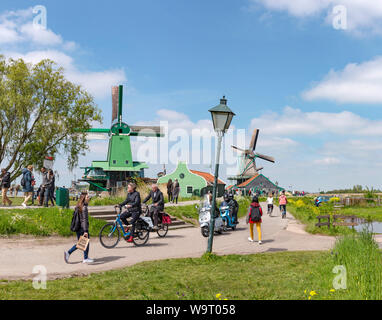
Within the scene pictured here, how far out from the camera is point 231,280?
738 centimetres

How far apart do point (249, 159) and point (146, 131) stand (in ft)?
113

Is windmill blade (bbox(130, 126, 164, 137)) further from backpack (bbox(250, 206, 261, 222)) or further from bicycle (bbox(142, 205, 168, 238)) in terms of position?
backpack (bbox(250, 206, 261, 222))

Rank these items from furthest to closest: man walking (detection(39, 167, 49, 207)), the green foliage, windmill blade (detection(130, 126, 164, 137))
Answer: windmill blade (detection(130, 126, 164, 137))
man walking (detection(39, 167, 49, 207))
the green foliage

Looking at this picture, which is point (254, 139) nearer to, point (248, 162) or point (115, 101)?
point (248, 162)

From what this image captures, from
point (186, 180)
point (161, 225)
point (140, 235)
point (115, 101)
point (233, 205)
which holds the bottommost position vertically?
point (140, 235)

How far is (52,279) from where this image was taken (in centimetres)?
740

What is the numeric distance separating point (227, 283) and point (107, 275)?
2.48 meters

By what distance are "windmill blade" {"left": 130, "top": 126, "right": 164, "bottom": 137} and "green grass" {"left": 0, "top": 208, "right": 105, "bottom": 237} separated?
36.1 m

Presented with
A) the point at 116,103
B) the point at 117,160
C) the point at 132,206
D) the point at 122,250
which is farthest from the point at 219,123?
the point at 116,103

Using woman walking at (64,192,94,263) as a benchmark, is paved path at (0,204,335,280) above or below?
below

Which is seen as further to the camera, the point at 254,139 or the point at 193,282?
the point at 254,139

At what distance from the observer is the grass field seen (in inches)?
242

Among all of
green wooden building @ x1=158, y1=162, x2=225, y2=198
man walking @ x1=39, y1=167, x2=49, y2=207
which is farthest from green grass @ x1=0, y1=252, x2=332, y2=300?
green wooden building @ x1=158, y1=162, x2=225, y2=198
